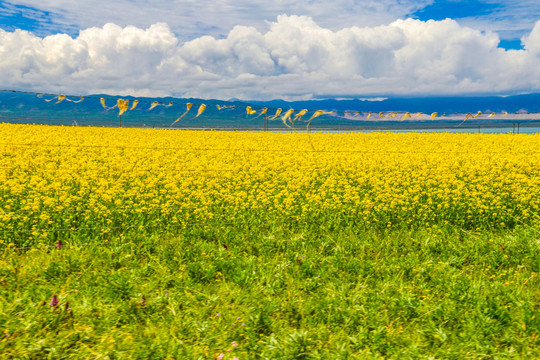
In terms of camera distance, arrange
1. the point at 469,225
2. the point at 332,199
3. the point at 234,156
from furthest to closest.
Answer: the point at 234,156, the point at 332,199, the point at 469,225

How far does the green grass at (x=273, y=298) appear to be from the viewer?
159 inches

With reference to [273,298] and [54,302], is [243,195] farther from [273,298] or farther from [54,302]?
[54,302]

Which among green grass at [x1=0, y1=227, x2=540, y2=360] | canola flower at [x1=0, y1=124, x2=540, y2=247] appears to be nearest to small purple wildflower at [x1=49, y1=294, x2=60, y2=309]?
green grass at [x1=0, y1=227, x2=540, y2=360]

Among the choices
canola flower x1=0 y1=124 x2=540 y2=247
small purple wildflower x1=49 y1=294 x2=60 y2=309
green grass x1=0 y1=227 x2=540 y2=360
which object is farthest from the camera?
canola flower x1=0 y1=124 x2=540 y2=247

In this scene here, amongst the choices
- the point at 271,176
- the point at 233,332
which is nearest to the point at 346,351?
the point at 233,332

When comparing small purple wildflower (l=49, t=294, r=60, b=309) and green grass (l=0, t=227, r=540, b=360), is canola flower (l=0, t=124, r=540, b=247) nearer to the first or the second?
green grass (l=0, t=227, r=540, b=360)

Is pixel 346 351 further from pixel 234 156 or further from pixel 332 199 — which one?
pixel 234 156

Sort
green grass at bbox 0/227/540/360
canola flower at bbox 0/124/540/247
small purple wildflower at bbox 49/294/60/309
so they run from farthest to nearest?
canola flower at bbox 0/124/540/247 < small purple wildflower at bbox 49/294/60/309 < green grass at bbox 0/227/540/360

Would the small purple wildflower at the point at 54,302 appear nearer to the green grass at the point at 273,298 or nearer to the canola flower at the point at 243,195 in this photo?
the green grass at the point at 273,298

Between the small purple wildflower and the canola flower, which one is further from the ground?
the canola flower

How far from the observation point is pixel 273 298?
5074 mm

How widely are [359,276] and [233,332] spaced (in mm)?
2121

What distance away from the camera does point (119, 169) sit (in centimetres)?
1158

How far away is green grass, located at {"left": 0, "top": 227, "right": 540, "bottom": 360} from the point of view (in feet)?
13.3
